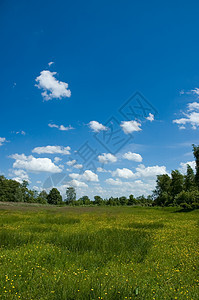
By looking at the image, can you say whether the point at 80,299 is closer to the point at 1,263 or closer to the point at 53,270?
the point at 53,270

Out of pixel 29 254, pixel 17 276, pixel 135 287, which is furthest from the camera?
pixel 29 254

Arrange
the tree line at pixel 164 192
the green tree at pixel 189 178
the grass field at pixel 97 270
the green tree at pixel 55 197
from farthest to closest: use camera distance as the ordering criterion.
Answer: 1. the green tree at pixel 55 197
2. the green tree at pixel 189 178
3. the tree line at pixel 164 192
4. the grass field at pixel 97 270

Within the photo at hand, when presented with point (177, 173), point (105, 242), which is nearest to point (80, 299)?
point (105, 242)

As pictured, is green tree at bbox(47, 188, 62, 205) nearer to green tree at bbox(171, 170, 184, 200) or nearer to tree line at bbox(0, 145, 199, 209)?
tree line at bbox(0, 145, 199, 209)

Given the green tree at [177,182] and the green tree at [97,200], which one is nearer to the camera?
the green tree at [177,182]

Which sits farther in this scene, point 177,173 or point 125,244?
point 177,173

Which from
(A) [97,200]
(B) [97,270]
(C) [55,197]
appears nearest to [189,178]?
(B) [97,270]

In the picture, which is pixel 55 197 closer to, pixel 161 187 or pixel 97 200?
pixel 97 200

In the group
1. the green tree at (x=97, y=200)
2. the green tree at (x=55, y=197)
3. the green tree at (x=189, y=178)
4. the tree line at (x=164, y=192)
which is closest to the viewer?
the tree line at (x=164, y=192)

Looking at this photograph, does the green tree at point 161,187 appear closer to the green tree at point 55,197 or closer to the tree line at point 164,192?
the tree line at point 164,192

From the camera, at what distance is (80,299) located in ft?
12.6

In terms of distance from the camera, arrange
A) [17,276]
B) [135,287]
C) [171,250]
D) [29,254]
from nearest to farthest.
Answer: [135,287] < [17,276] < [29,254] < [171,250]

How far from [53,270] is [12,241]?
3368 mm

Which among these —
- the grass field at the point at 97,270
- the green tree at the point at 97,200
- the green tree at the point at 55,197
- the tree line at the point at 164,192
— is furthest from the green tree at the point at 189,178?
the green tree at the point at 55,197
